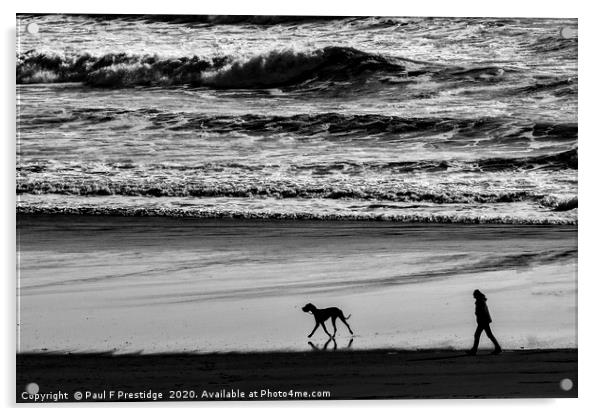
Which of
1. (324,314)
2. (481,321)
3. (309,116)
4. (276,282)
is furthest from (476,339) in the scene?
(309,116)

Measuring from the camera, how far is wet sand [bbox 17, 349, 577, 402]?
158 inches

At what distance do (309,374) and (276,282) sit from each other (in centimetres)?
45

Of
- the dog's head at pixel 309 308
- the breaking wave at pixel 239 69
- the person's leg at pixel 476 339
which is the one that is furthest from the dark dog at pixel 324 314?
the breaking wave at pixel 239 69

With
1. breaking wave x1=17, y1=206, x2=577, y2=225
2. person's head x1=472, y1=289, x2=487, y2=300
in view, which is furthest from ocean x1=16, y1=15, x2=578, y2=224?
person's head x1=472, y1=289, x2=487, y2=300

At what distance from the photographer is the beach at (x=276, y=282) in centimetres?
406

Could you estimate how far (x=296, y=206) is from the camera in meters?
4.19

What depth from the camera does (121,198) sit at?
4137 millimetres

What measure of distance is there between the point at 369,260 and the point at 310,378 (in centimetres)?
61

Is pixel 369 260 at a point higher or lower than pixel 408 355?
higher

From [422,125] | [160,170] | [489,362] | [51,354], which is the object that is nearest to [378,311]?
[489,362]

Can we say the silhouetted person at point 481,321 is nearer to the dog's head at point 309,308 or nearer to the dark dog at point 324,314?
the dark dog at point 324,314

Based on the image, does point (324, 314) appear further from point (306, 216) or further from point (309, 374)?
point (306, 216)

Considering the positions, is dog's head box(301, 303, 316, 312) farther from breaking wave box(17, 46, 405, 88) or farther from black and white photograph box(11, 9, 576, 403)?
breaking wave box(17, 46, 405, 88)

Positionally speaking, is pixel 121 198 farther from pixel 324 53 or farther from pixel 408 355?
pixel 408 355
